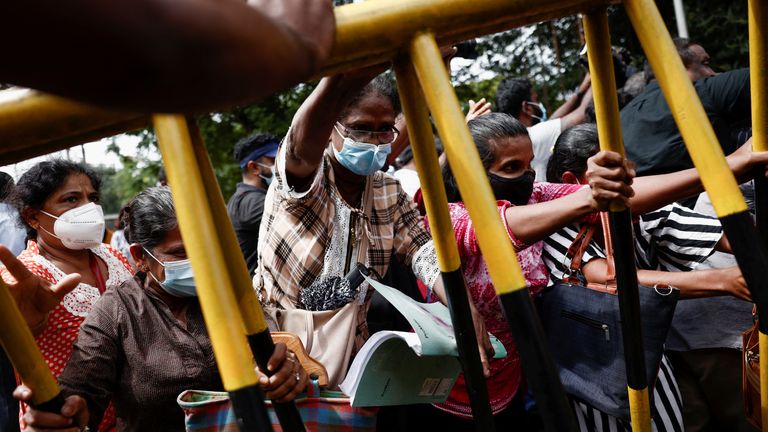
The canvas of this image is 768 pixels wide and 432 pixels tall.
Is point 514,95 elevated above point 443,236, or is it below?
above

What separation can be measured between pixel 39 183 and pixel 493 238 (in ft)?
8.63

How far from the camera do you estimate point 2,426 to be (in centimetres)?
161

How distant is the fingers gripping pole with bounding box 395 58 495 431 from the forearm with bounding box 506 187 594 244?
109 cm

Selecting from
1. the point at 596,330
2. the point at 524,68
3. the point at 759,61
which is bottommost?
the point at 596,330

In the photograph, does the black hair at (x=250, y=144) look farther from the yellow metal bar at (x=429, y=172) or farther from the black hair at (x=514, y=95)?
the yellow metal bar at (x=429, y=172)

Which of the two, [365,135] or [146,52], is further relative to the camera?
[365,135]

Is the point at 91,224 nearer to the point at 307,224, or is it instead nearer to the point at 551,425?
the point at 307,224

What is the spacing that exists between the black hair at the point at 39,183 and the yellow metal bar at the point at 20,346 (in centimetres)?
223

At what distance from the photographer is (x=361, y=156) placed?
7.92ft

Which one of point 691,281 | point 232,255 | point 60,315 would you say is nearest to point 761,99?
point 232,255

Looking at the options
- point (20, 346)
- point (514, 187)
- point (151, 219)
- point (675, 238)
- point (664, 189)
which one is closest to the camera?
point (20, 346)

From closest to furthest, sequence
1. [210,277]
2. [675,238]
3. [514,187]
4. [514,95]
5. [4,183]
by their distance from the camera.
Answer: [210,277] → [675,238] → [514,187] → [4,183] → [514,95]

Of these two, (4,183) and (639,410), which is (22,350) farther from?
(4,183)

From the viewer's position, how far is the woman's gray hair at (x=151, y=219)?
2.61 m
